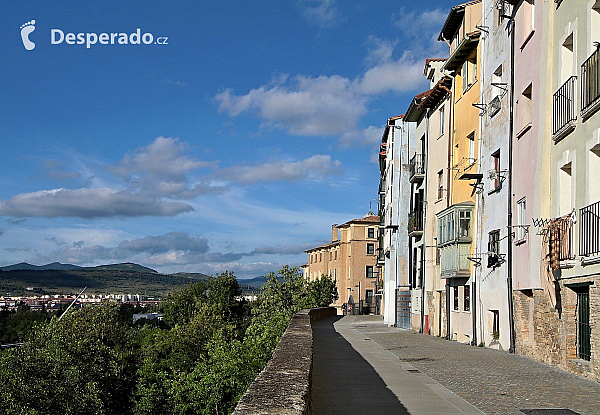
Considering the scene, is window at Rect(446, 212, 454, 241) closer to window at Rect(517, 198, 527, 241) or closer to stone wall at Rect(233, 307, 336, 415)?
window at Rect(517, 198, 527, 241)

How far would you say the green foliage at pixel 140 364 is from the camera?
3397cm

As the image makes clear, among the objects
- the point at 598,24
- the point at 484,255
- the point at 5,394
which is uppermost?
the point at 598,24

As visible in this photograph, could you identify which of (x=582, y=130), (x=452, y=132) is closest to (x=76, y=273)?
(x=452, y=132)

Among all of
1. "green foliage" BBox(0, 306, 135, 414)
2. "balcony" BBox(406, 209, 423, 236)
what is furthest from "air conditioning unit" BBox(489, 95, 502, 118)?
"green foliage" BBox(0, 306, 135, 414)

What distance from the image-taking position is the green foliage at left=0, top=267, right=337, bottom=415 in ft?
111

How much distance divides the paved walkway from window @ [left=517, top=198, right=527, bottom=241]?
3.37 m

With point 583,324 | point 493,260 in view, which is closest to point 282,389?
point 583,324

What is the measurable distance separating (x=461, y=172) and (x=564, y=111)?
469 inches

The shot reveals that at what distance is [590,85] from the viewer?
13195mm

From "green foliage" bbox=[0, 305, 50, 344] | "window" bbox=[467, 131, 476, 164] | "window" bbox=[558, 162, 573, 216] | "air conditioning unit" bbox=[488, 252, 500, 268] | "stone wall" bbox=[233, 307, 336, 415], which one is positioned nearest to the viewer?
"stone wall" bbox=[233, 307, 336, 415]

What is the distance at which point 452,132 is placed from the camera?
28172 millimetres

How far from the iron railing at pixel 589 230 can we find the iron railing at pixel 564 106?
7.53 ft

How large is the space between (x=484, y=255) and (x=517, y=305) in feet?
15.3

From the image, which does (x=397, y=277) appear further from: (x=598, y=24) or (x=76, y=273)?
(x=76, y=273)
